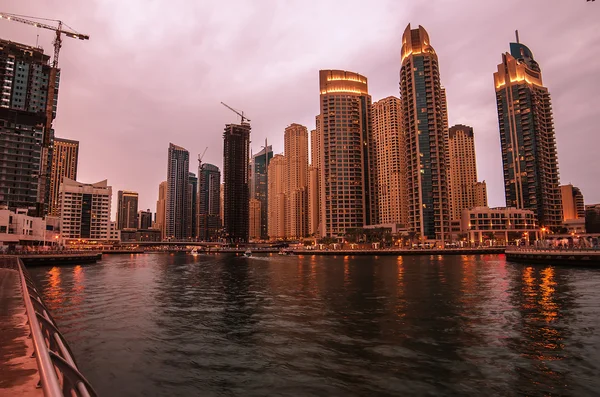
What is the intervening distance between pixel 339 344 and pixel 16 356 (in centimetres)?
1782

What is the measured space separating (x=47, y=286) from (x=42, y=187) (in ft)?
517

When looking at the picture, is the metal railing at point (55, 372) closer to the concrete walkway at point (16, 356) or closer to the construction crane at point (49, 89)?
the concrete walkway at point (16, 356)

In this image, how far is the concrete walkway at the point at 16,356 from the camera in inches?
336

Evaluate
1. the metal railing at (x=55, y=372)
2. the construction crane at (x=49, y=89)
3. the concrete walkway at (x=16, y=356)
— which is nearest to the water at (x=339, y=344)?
the concrete walkway at (x=16, y=356)

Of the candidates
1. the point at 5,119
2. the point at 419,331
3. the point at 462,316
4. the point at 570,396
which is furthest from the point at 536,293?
the point at 5,119

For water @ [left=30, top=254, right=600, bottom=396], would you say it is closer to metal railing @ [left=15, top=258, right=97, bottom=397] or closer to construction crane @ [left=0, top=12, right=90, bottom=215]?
metal railing @ [left=15, top=258, right=97, bottom=397]

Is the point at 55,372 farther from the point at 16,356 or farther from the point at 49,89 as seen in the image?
the point at 49,89

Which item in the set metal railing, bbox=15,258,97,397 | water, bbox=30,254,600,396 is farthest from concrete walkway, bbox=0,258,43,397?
water, bbox=30,254,600,396

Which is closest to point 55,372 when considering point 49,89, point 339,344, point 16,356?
point 16,356

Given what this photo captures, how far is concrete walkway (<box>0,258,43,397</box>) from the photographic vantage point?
8539 mm

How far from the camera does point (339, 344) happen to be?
2400 cm

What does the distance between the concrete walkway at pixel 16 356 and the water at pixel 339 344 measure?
4.65 m

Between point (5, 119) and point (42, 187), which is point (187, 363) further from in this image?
point (5, 119)

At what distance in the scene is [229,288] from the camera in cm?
5656
